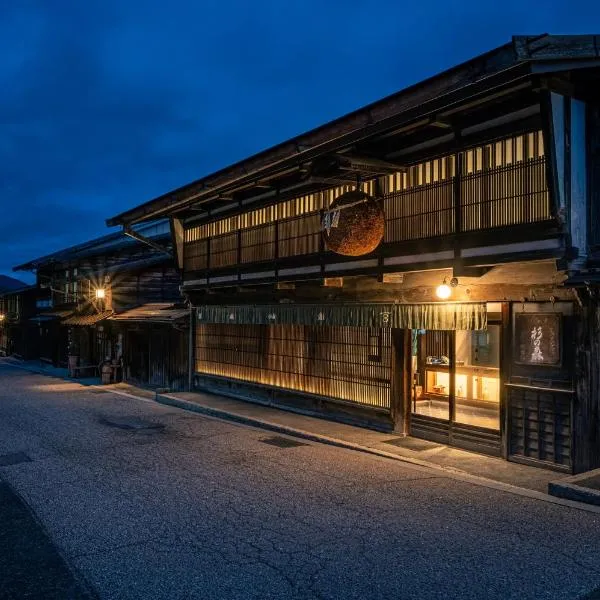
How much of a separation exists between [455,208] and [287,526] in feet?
23.1

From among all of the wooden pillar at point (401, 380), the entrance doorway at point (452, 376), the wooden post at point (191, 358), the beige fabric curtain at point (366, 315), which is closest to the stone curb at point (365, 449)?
the wooden pillar at point (401, 380)

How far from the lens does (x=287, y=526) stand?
23.9ft

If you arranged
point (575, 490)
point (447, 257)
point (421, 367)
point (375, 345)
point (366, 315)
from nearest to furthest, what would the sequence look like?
point (575, 490), point (447, 257), point (366, 315), point (375, 345), point (421, 367)

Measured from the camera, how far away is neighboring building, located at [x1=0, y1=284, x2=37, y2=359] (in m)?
42.0

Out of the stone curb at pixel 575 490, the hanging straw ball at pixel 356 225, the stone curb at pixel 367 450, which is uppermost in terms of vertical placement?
the hanging straw ball at pixel 356 225

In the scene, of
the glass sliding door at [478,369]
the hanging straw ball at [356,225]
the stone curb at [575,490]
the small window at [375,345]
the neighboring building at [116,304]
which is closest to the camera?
the stone curb at [575,490]

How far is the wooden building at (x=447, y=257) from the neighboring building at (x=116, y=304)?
7.82m

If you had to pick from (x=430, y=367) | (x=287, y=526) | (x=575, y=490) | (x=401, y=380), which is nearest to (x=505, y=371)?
(x=401, y=380)

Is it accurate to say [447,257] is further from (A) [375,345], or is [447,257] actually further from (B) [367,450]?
(B) [367,450]

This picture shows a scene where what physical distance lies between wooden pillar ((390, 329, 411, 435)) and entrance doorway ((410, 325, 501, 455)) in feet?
0.83

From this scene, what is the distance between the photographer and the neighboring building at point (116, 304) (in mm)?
24848

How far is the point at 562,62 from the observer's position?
793cm

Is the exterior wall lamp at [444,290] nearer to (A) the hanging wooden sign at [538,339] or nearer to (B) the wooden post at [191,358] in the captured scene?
(A) the hanging wooden sign at [538,339]

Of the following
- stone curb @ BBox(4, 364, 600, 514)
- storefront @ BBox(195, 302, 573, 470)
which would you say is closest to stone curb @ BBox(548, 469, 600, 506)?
stone curb @ BBox(4, 364, 600, 514)
